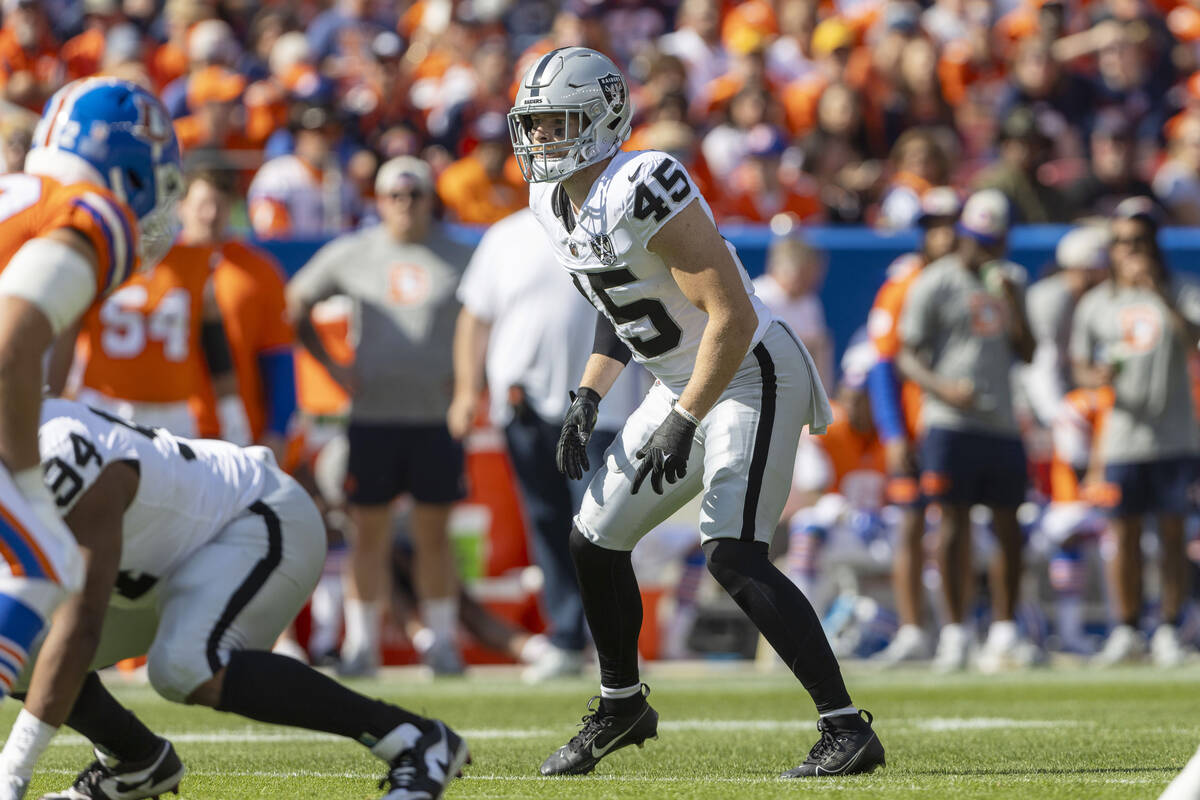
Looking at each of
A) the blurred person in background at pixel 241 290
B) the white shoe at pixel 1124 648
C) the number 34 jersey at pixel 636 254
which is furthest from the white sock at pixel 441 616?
the number 34 jersey at pixel 636 254

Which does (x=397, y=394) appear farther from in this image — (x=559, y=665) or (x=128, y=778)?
(x=128, y=778)

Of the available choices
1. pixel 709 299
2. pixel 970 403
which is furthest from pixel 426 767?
pixel 970 403

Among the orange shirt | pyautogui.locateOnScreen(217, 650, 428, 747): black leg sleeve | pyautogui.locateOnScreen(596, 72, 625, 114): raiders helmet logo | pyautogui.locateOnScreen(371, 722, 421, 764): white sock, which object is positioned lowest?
pyautogui.locateOnScreen(371, 722, 421, 764): white sock

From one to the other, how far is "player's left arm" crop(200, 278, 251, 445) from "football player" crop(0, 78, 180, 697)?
15.2ft

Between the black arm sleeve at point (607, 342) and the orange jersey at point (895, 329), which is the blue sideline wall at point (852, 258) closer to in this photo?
the orange jersey at point (895, 329)

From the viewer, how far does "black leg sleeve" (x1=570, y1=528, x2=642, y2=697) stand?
4836mm

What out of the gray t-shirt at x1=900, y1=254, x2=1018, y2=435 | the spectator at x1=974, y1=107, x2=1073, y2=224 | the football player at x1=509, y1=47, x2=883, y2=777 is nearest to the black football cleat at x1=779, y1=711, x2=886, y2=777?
the football player at x1=509, y1=47, x2=883, y2=777

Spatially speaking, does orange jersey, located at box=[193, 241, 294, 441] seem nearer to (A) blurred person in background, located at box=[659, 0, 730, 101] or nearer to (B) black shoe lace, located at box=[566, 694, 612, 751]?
(B) black shoe lace, located at box=[566, 694, 612, 751]

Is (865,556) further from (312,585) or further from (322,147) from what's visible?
(312,585)

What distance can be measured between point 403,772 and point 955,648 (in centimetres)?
547

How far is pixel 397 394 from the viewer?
8.64m

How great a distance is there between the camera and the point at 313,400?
943cm

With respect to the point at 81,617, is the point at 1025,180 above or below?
above

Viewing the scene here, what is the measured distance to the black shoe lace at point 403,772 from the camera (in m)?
3.67
